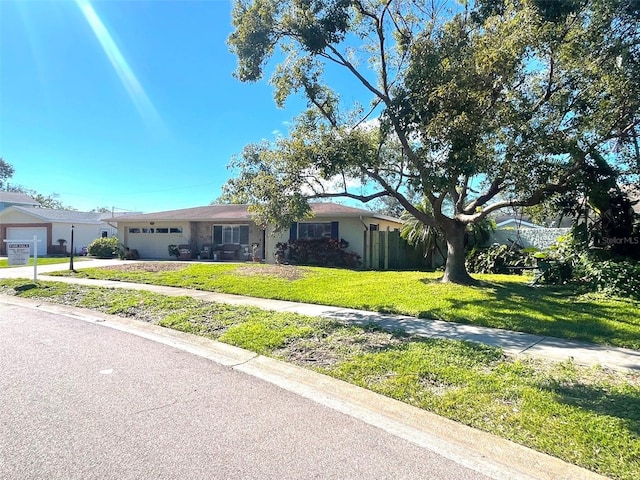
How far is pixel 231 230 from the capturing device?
23.9 m

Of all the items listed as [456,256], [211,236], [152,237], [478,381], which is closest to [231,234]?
[211,236]

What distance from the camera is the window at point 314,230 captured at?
20.7 metres

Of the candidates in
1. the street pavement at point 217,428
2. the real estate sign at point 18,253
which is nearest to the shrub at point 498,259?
the street pavement at point 217,428

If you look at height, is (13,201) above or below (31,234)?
above

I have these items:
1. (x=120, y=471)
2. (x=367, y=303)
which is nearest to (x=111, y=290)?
(x=367, y=303)

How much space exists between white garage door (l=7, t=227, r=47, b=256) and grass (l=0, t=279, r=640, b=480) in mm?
28570

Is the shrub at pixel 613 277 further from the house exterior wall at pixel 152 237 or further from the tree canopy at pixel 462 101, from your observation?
the house exterior wall at pixel 152 237

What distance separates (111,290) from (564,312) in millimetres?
11458

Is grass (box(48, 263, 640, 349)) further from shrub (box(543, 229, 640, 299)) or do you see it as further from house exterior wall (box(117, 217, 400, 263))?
house exterior wall (box(117, 217, 400, 263))

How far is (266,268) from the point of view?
16.2 m

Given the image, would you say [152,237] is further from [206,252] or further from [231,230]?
[231,230]

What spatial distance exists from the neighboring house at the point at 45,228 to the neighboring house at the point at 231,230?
5645 mm

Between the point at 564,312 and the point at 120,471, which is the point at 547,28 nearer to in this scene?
the point at 564,312

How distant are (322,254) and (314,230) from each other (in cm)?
181
